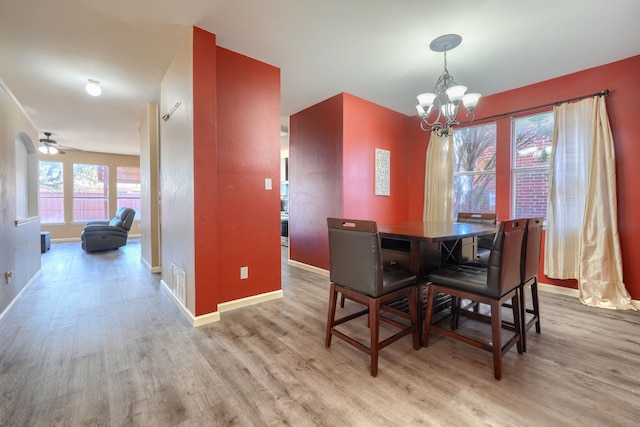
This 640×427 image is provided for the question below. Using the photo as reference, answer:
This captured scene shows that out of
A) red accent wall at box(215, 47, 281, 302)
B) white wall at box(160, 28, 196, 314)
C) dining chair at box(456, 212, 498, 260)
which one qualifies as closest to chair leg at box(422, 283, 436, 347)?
dining chair at box(456, 212, 498, 260)

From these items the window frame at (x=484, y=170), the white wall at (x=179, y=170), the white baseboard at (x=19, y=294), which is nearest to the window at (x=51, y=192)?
the white baseboard at (x=19, y=294)

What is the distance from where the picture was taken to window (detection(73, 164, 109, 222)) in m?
7.53

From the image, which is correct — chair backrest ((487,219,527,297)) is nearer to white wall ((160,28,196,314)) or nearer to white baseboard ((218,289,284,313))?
white baseboard ((218,289,284,313))

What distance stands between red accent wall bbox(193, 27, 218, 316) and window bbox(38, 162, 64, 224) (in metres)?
7.60

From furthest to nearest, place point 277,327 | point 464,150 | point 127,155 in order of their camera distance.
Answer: point 127,155 < point 464,150 < point 277,327

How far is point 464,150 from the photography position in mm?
4191

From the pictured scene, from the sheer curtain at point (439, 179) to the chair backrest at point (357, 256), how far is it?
9.40ft

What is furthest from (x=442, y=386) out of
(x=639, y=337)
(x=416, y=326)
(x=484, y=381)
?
(x=639, y=337)

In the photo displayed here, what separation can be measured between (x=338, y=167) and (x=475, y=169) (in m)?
2.04

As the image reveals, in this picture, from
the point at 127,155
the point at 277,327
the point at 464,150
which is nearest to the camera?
the point at 277,327

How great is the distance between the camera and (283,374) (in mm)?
1715

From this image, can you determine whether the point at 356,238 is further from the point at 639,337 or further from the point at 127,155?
the point at 127,155

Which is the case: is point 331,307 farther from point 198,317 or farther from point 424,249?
point 198,317

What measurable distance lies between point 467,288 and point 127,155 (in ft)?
30.7
